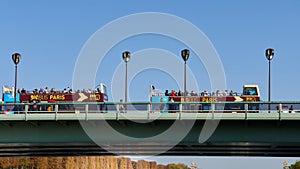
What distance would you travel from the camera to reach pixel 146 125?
4716 cm

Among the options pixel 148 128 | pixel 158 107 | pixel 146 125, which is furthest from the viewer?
pixel 148 128

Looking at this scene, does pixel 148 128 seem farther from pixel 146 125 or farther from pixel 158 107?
pixel 158 107

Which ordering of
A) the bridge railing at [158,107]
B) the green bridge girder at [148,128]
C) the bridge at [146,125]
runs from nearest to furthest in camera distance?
the bridge railing at [158,107], the bridge at [146,125], the green bridge girder at [148,128]

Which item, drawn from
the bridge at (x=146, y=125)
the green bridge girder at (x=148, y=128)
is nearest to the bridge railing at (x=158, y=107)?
the bridge at (x=146, y=125)

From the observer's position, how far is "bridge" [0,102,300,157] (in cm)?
4528

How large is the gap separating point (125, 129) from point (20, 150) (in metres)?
15.9

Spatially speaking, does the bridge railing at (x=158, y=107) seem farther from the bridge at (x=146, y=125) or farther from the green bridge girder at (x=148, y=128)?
the green bridge girder at (x=148, y=128)

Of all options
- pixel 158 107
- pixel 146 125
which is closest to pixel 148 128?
pixel 146 125

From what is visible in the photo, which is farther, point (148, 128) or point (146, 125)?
point (148, 128)

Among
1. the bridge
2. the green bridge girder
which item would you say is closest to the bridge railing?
the bridge

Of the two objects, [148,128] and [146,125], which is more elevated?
[146,125]

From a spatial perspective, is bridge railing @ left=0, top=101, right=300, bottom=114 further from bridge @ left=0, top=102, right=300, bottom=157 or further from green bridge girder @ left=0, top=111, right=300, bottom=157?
green bridge girder @ left=0, top=111, right=300, bottom=157

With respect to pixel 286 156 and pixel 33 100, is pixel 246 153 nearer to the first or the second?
pixel 286 156

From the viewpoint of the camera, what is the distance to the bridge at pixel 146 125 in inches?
1783
